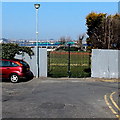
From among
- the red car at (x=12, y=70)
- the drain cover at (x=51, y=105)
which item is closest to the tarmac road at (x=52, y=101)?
the drain cover at (x=51, y=105)

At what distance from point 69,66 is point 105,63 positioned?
8.23 feet

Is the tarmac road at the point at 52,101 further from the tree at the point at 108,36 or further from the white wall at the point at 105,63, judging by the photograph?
the tree at the point at 108,36

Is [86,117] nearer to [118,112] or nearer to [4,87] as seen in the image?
[118,112]

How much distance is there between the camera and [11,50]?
17.8 metres

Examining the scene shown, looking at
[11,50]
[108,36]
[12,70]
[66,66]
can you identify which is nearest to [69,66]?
[11,50]

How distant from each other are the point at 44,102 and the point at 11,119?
8.79ft

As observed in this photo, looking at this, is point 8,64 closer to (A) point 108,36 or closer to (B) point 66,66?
(A) point 108,36

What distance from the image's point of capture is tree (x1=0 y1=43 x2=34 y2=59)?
17578mm

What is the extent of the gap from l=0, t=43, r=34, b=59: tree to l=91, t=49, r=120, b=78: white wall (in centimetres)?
442

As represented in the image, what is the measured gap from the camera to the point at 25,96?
11.5 m

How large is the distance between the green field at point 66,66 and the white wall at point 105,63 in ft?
3.68

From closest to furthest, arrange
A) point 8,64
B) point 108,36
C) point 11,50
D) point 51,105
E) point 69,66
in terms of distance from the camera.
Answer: point 51,105 → point 8,64 → point 11,50 → point 69,66 → point 108,36

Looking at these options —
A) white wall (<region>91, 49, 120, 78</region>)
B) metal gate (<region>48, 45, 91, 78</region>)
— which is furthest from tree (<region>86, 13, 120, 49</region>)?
white wall (<region>91, 49, 120, 78</region>)

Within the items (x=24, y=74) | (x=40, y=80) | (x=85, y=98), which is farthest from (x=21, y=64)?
(x=85, y=98)
